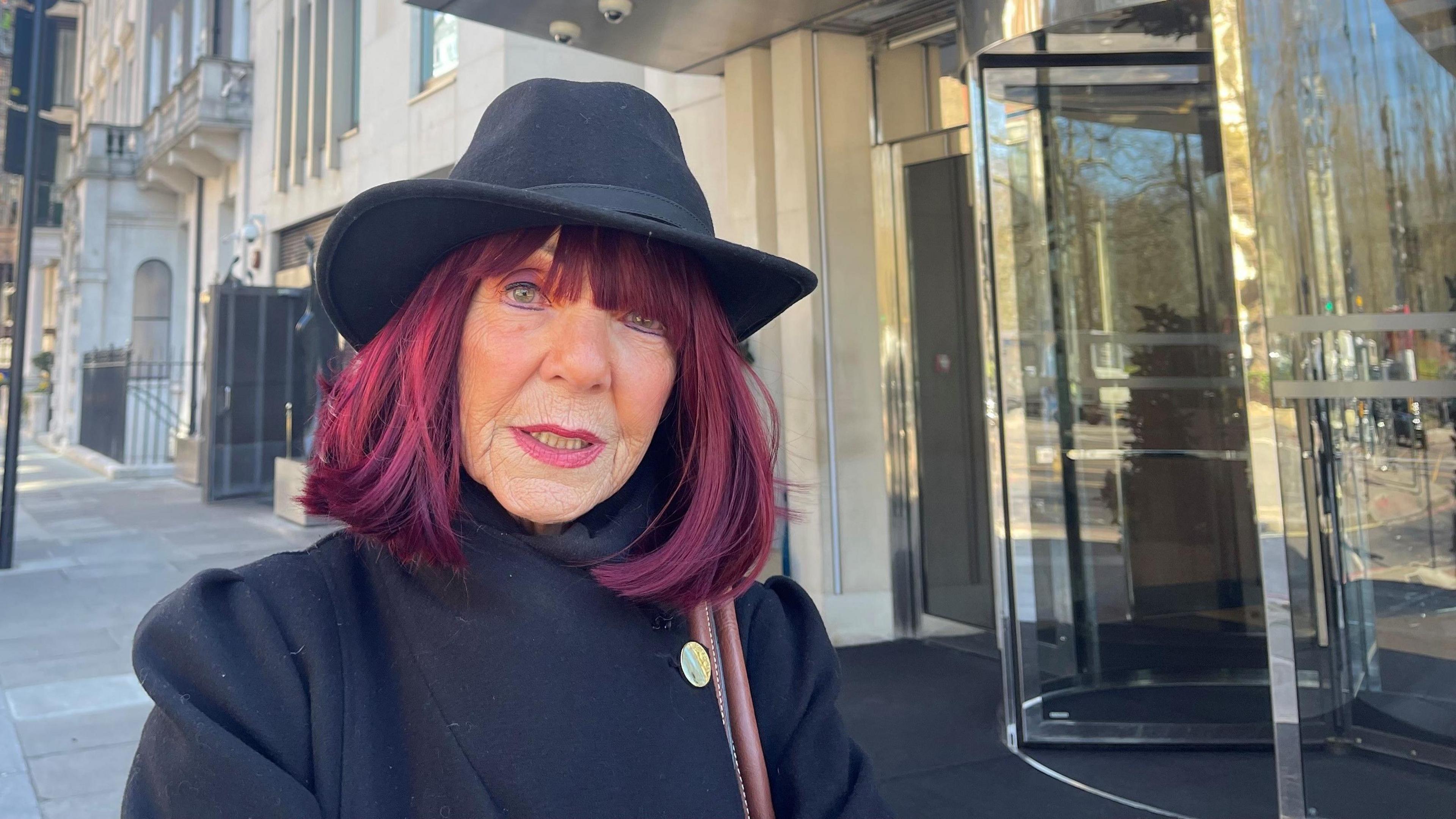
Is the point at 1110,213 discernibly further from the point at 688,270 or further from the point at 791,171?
the point at 688,270

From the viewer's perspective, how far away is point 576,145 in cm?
107

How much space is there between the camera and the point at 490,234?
108 cm

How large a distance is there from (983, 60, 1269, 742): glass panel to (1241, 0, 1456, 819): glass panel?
0.68m

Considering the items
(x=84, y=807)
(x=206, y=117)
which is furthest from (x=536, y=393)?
(x=206, y=117)

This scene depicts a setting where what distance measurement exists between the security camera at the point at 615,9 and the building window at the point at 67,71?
3212cm

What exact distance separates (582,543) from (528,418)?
0.55ft

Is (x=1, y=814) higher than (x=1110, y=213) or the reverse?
the reverse

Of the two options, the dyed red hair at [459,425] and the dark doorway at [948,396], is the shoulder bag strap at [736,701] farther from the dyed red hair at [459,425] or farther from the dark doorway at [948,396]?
the dark doorway at [948,396]

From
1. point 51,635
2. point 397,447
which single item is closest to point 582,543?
point 397,447

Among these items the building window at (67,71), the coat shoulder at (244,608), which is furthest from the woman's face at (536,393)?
the building window at (67,71)

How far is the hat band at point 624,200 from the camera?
1022mm

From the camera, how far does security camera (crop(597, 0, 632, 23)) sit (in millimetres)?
4488

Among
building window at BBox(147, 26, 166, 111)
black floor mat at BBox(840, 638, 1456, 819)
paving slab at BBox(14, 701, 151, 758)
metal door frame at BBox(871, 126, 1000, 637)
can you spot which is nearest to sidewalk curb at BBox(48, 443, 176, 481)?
building window at BBox(147, 26, 166, 111)

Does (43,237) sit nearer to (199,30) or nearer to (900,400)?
(199,30)
